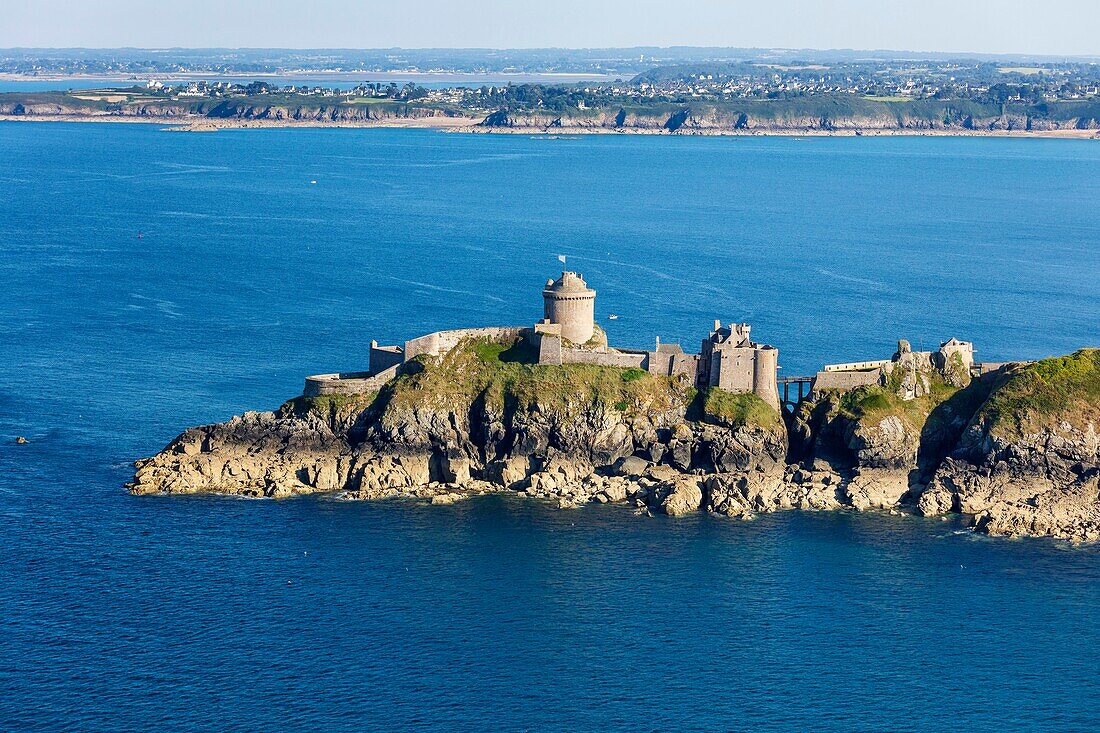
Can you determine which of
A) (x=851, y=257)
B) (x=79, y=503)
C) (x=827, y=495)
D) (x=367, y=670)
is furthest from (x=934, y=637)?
(x=851, y=257)

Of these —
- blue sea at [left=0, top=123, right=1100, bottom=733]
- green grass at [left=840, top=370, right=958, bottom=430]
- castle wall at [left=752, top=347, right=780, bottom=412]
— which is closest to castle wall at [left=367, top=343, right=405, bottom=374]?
blue sea at [left=0, top=123, right=1100, bottom=733]

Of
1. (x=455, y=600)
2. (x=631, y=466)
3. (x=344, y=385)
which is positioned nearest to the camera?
(x=455, y=600)

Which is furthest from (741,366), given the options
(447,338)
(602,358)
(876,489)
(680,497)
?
(447,338)

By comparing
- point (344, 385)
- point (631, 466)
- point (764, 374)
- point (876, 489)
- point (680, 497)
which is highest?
point (764, 374)

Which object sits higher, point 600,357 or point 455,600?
point 600,357

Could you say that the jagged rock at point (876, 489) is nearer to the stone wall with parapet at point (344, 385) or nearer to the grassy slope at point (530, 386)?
the grassy slope at point (530, 386)

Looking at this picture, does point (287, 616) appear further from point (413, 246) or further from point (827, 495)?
point (413, 246)

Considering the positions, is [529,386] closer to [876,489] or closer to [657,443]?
[657,443]
